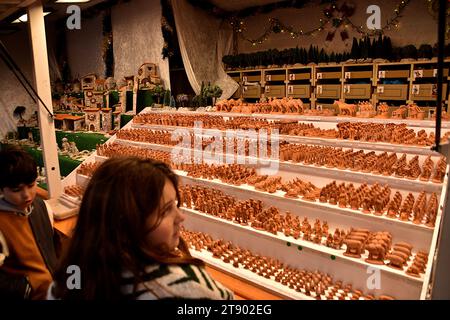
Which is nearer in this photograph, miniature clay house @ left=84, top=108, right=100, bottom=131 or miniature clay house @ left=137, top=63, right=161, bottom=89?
miniature clay house @ left=84, top=108, right=100, bottom=131

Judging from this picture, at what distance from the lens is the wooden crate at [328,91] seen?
22.7 ft

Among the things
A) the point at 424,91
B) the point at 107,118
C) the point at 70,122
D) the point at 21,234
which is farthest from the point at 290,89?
the point at 21,234

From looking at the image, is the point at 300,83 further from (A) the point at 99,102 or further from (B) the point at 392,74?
(A) the point at 99,102

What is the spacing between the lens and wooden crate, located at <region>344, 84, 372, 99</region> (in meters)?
6.56

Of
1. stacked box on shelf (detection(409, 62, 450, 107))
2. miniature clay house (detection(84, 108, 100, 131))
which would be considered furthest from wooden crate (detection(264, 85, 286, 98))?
miniature clay house (detection(84, 108, 100, 131))

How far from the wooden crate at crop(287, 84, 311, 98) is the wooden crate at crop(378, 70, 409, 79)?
146cm

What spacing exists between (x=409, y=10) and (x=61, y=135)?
7.41 meters

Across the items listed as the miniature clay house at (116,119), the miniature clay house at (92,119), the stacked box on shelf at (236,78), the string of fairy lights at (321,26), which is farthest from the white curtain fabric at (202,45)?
the miniature clay house at (92,119)

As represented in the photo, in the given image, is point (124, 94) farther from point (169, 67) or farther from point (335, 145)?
point (335, 145)

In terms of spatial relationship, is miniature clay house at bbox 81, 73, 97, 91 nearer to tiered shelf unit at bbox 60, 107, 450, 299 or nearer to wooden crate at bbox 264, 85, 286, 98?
wooden crate at bbox 264, 85, 286, 98

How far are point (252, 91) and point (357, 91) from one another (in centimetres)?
246

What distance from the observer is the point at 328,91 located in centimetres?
705
